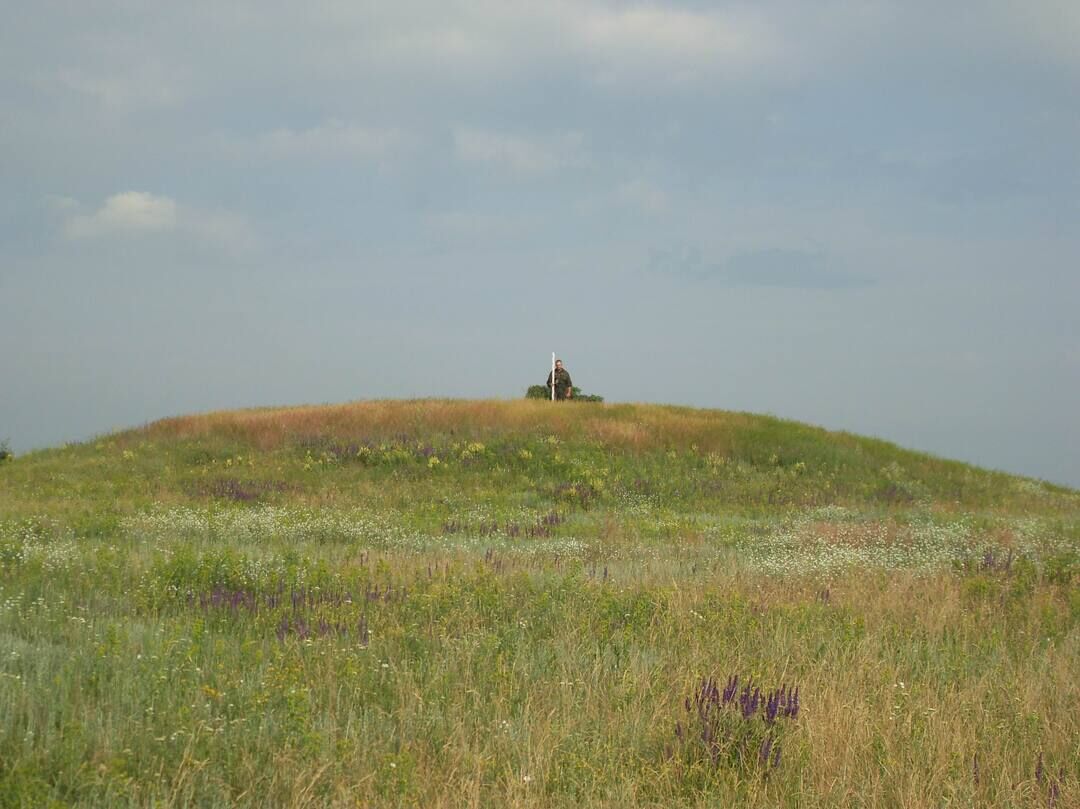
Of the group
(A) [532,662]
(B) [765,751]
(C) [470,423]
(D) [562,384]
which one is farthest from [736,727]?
(D) [562,384]

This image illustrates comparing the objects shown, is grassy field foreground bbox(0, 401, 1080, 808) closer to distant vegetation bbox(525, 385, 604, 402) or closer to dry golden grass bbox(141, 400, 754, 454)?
dry golden grass bbox(141, 400, 754, 454)

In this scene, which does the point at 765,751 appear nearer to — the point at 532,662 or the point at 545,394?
the point at 532,662

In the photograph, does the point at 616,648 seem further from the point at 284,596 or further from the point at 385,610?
the point at 284,596

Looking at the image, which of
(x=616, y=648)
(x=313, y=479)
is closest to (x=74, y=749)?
(x=616, y=648)

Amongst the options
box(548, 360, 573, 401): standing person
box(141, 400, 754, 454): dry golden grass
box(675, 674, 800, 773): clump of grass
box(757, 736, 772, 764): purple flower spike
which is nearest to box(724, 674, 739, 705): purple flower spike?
box(675, 674, 800, 773): clump of grass

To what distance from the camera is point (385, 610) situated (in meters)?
8.43

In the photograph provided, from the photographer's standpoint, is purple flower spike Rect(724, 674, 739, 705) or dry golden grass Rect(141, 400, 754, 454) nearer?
purple flower spike Rect(724, 674, 739, 705)

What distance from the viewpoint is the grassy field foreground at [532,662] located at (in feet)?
15.9

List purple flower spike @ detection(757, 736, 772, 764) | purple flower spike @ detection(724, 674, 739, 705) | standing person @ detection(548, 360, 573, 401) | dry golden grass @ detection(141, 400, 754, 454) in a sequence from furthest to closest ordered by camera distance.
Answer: standing person @ detection(548, 360, 573, 401) → dry golden grass @ detection(141, 400, 754, 454) → purple flower spike @ detection(724, 674, 739, 705) → purple flower spike @ detection(757, 736, 772, 764)

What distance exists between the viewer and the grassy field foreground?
4.83 metres

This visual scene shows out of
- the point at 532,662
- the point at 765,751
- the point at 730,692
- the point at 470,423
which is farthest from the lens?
the point at 470,423

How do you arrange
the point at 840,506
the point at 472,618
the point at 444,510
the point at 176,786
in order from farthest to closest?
the point at 840,506, the point at 444,510, the point at 472,618, the point at 176,786

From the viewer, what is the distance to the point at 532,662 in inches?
255

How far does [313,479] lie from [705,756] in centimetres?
2074
